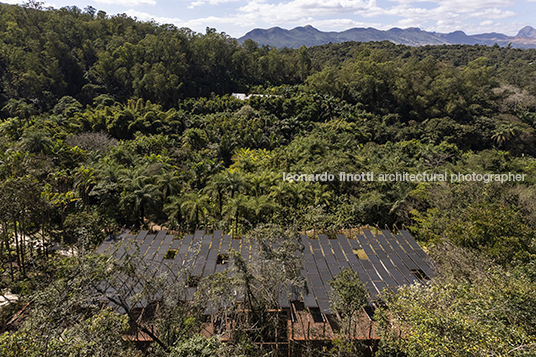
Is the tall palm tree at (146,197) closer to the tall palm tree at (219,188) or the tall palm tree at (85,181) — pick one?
the tall palm tree at (85,181)

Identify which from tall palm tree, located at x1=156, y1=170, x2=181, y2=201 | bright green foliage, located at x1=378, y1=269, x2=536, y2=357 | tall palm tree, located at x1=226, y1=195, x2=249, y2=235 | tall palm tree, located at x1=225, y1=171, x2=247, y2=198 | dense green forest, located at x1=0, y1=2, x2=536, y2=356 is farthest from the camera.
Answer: tall palm tree, located at x1=156, y1=170, x2=181, y2=201

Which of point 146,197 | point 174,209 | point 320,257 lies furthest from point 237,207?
point 320,257

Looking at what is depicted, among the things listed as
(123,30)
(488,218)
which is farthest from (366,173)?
(123,30)

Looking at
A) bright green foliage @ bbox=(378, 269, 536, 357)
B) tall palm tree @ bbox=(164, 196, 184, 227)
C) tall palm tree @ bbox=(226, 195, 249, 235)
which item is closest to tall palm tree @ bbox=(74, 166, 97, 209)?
tall palm tree @ bbox=(164, 196, 184, 227)

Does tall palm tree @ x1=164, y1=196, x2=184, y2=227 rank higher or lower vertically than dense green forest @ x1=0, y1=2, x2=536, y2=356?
lower

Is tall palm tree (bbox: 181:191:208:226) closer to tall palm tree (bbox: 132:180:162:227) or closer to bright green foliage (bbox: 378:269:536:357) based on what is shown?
tall palm tree (bbox: 132:180:162:227)

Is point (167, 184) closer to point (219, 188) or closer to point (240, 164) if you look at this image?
point (219, 188)

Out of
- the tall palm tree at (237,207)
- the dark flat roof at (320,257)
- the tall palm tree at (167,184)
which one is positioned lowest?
the dark flat roof at (320,257)

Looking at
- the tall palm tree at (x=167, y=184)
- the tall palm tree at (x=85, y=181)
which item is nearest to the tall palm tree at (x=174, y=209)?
the tall palm tree at (x=167, y=184)
